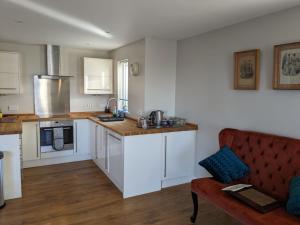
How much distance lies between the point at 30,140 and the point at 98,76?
1.74m

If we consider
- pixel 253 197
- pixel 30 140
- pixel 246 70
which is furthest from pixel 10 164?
pixel 246 70

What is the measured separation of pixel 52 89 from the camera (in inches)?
187

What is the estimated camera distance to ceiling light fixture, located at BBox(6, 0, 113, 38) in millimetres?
2326

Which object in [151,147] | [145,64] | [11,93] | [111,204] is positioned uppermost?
[145,64]

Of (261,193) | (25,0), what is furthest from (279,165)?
(25,0)

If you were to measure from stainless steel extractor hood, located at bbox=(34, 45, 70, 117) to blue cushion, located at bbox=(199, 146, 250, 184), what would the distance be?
3337 millimetres

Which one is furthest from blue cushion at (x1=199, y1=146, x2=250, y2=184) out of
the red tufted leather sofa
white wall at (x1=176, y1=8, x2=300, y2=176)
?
white wall at (x1=176, y1=8, x2=300, y2=176)

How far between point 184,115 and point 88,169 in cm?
192

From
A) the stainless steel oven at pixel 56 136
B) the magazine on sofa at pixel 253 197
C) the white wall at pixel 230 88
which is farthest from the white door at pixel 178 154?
the stainless steel oven at pixel 56 136

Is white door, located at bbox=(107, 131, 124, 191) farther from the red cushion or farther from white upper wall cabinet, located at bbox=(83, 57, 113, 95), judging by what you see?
white upper wall cabinet, located at bbox=(83, 57, 113, 95)

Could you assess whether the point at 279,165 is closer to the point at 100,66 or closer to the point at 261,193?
the point at 261,193

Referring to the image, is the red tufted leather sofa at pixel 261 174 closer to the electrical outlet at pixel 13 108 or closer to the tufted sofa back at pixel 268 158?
the tufted sofa back at pixel 268 158

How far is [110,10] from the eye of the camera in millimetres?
2477

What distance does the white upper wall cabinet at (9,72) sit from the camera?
4062 mm
